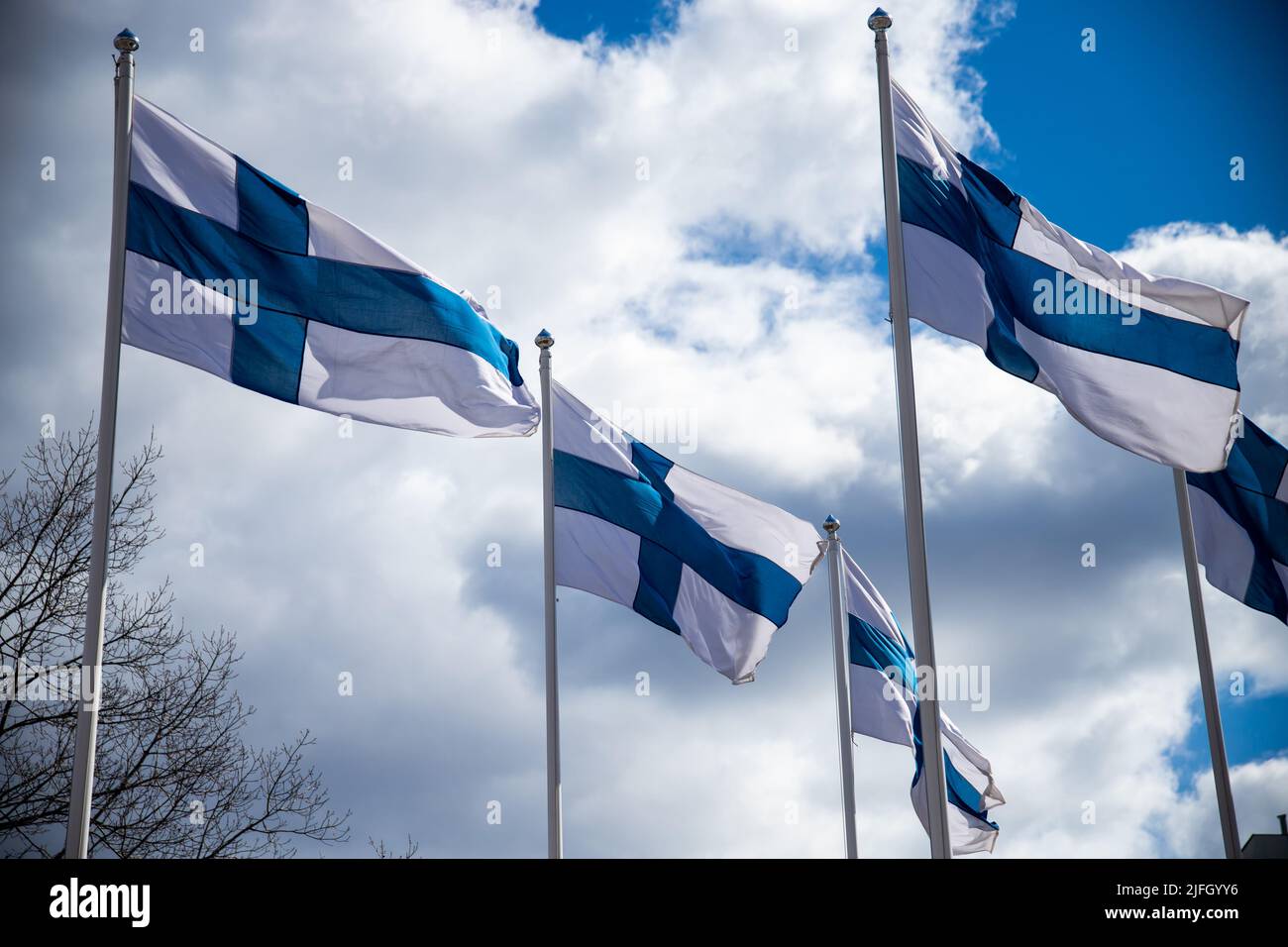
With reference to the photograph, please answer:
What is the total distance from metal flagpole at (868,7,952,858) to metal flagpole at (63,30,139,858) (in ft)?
21.2

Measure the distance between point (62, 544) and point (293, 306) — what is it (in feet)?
41.2

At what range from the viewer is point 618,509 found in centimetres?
1627

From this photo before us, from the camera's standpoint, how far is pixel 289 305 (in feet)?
41.1

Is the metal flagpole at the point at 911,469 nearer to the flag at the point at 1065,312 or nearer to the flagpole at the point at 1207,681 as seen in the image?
the flag at the point at 1065,312

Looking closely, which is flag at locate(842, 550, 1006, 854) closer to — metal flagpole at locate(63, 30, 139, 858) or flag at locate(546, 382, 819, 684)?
flag at locate(546, 382, 819, 684)

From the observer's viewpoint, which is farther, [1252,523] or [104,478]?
[1252,523]

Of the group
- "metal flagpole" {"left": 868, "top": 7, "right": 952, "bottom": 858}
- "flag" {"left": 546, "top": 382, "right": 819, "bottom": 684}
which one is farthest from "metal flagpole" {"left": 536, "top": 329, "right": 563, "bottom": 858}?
"metal flagpole" {"left": 868, "top": 7, "right": 952, "bottom": 858}

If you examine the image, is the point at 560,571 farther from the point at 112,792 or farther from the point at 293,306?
the point at 112,792

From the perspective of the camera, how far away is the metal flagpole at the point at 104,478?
10070 mm

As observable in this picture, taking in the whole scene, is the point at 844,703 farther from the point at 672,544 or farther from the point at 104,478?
the point at 104,478

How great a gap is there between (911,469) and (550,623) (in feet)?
17.5

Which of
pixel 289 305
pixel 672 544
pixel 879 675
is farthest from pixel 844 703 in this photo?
pixel 289 305

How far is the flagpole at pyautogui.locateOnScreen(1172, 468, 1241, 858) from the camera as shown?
1644cm
